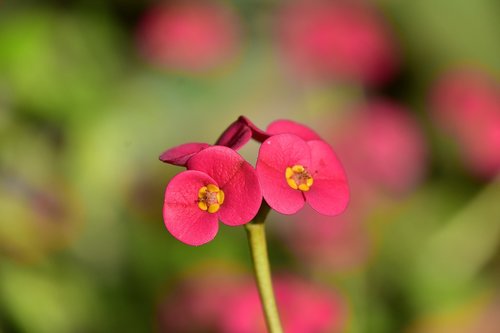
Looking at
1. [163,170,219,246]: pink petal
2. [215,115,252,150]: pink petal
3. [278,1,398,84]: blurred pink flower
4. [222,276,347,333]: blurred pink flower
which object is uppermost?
[278,1,398,84]: blurred pink flower

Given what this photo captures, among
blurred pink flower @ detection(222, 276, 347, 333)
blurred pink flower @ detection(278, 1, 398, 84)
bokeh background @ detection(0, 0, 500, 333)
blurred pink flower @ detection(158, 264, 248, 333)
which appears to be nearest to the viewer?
blurred pink flower @ detection(222, 276, 347, 333)

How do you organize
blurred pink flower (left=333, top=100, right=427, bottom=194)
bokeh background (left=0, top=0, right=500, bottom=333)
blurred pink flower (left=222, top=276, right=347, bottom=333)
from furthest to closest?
blurred pink flower (left=333, top=100, right=427, bottom=194) → bokeh background (left=0, top=0, right=500, bottom=333) → blurred pink flower (left=222, top=276, right=347, bottom=333)

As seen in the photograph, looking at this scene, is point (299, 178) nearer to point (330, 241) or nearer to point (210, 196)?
point (210, 196)

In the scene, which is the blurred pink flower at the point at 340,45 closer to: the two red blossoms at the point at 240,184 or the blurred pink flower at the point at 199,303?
the blurred pink flower at the point at 199,303

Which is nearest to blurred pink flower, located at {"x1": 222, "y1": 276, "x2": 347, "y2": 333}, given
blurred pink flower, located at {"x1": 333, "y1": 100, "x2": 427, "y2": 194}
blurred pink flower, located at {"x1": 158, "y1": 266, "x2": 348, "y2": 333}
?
blurred pink flower, located at {"x1": 158, "y1": 266, "x2": 348, "y2": 333}

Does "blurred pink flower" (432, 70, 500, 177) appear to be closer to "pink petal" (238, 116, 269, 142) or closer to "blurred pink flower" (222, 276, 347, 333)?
"blurred pink flower" (222, 276, 347, 333)

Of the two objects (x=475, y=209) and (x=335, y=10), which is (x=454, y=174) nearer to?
(x=475, y=209)

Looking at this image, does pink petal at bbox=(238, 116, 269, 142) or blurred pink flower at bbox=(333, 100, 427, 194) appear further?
blurred pink flower at bbox=(333, 100, 427, 194)

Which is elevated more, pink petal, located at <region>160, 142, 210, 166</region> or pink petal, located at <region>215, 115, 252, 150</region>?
pink petal, located at <region>215, 115, 252, 150</region>

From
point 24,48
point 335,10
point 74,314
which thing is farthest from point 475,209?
point 24,48
